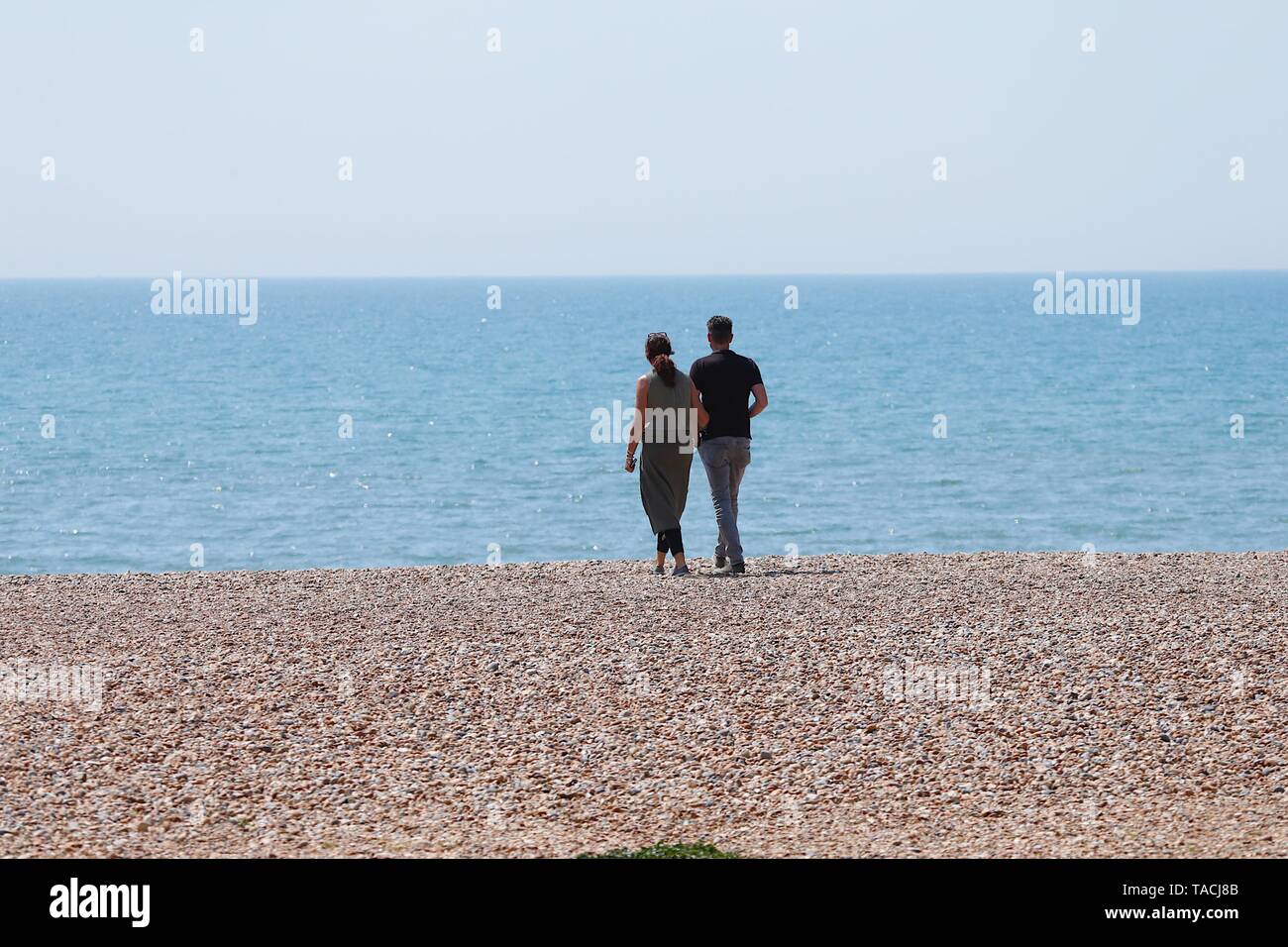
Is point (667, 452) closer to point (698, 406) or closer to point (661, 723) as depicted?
point (698, 406)

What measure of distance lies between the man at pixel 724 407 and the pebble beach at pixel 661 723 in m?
1.21

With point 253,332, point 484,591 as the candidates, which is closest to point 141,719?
point 484,591

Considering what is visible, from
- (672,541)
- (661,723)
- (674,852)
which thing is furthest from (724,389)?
(674,852)

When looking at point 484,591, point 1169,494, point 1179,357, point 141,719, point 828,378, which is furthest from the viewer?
point 1179,357

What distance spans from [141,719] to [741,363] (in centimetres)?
599

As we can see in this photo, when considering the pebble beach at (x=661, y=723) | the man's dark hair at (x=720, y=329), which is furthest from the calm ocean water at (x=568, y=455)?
the pebble beach at (x=661, y=723)

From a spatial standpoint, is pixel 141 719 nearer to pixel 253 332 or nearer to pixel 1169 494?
pixel 1169 494

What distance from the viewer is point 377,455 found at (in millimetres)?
33344

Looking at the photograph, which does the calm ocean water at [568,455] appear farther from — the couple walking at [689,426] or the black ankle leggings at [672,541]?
the couple walking at [689,426]


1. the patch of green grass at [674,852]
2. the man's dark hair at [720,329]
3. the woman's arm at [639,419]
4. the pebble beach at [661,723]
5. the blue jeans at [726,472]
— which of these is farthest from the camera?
the blue jeans at [726,472]

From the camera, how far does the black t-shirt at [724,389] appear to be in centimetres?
1234

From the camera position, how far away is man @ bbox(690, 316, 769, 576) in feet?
40.5

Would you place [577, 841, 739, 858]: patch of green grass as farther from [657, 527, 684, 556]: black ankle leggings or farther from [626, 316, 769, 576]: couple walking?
[657, 527, 684, 556]: black ankle leggings
